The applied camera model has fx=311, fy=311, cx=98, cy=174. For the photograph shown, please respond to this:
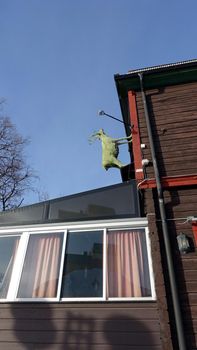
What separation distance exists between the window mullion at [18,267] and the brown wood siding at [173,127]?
10.3ft

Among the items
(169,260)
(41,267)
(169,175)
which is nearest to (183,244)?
(169,260)

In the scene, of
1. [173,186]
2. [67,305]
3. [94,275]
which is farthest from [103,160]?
[67,305]

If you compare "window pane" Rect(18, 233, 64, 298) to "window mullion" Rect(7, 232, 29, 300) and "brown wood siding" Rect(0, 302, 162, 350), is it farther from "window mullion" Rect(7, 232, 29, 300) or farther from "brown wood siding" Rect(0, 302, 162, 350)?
"brown wood siding" Rect(0, 302, 162, 350)

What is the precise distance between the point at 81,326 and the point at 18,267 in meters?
1.92

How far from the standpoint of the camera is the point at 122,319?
5.32 meters

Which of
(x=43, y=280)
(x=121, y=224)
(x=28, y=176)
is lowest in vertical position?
(x=43, y=280)

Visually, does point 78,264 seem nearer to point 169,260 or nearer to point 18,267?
point 18,267

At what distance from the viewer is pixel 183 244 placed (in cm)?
586

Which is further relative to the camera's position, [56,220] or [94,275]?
[56,220]

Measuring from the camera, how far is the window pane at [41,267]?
607 centimetres

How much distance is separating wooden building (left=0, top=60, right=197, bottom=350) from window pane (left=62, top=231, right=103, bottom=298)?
0.8 inches

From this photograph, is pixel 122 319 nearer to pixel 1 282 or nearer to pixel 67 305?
pixel 67 305

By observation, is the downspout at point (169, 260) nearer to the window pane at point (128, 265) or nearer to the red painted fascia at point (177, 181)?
the red painted fascia at point (177, 181)

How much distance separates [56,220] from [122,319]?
2.61 meters
